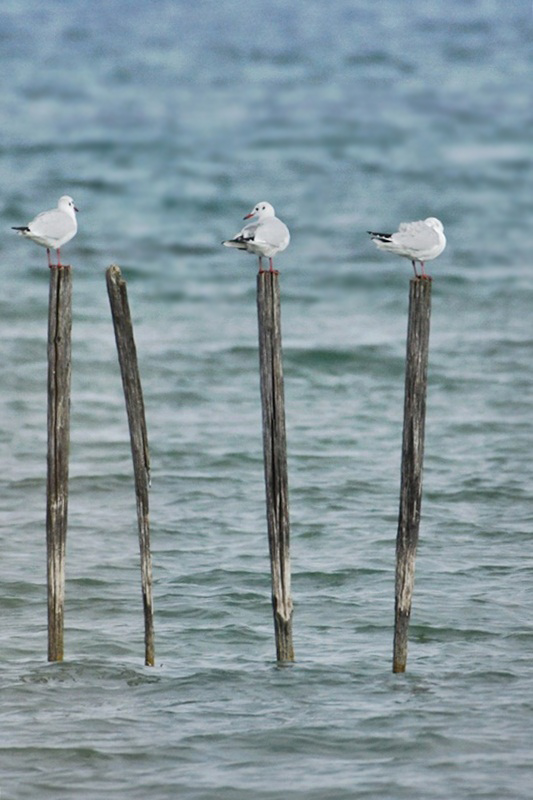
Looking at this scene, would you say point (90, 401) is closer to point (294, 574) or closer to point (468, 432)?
point (468, 432)

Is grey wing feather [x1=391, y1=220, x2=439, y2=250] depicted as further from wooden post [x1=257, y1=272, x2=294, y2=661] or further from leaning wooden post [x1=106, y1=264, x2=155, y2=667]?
leaning wooden post [x1=106, y1=264, x2=155, y2=667]

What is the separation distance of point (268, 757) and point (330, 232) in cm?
3044

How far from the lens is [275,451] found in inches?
510

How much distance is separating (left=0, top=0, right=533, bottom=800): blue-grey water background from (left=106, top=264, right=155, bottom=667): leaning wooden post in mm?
757

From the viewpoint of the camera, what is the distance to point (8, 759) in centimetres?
1162

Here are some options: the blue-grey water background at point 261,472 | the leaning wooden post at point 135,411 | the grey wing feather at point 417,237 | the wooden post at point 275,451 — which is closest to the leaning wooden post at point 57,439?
the leaning wooden post at point 135,411

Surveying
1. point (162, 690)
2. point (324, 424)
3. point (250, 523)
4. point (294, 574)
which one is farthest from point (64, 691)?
point (324, 424)

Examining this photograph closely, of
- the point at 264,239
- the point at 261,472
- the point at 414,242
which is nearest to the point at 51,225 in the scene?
the point at 264,239

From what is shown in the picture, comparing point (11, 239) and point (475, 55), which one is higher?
point (475, 55)

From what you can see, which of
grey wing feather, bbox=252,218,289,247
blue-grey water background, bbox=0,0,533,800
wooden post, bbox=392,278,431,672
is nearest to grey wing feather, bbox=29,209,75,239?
grey wing feather, bbox=252,218,289,247

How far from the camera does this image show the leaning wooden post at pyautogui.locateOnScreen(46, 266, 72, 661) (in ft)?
41.7

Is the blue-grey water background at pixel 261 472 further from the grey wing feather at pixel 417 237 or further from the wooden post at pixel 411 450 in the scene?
the grey wing feather at pixel 417 237

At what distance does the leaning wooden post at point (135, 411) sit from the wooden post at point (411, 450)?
7.06 ft

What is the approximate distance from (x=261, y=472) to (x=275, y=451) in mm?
8200
